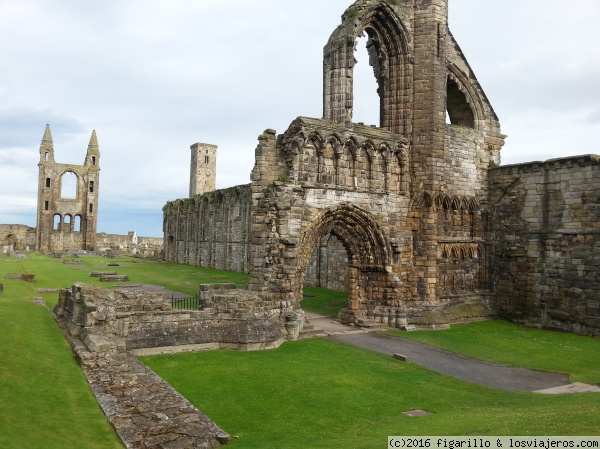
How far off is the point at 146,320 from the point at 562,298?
15544mm

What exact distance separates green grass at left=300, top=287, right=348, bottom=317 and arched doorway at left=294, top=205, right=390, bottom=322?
6.71 ft

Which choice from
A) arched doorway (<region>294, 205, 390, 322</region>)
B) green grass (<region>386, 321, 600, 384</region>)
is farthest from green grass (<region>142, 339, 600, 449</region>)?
arched doorway (<region>294, 205, 390, 322</region>)

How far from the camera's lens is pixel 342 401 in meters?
10.3

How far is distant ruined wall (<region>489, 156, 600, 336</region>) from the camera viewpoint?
18641 mm

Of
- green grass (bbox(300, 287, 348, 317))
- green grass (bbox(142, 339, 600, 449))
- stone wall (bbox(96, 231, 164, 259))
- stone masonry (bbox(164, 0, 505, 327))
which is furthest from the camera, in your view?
stone wall (bbox(96, 231, 164, 259))

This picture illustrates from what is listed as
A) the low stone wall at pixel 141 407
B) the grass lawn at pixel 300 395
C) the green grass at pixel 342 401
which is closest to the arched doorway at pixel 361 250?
the grass lawn at pixel 300 395

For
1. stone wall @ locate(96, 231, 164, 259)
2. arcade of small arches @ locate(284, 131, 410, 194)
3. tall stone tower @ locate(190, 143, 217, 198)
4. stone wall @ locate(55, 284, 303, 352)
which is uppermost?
tall stone tower @ locate(190, 143, 217, 198)

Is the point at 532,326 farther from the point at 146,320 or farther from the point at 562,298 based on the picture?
the point at 146,320

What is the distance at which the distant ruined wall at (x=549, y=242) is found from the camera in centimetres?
1864

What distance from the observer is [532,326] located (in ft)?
66.7

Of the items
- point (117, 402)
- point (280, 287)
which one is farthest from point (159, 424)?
point (280, 287)

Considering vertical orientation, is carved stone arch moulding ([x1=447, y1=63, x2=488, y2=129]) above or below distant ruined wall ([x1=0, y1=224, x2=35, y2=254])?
above

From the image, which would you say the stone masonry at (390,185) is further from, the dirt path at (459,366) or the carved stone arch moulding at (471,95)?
the dirt path at (459,366)

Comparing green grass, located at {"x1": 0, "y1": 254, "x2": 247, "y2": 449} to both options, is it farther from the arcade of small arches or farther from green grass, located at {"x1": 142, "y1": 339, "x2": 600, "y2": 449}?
the arcade of small arches
